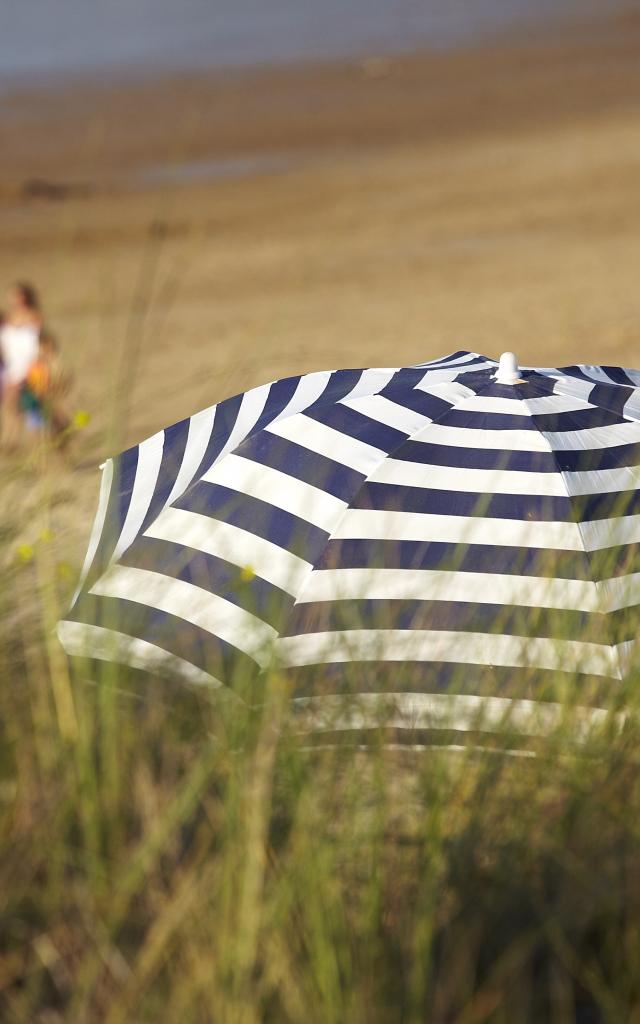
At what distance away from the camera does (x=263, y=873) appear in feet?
6.65

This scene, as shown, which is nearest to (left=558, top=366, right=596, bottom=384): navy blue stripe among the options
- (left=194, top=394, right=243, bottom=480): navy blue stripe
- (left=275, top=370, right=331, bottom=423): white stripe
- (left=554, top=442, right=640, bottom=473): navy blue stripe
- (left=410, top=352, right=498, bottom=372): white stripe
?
(left=410, top=352, right=498, bottom=372): white stripe

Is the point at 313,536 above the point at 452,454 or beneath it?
beneath

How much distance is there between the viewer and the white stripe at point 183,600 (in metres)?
3.24

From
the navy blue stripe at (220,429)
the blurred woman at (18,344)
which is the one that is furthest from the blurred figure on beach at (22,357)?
the navy blue stripe at (220,429)

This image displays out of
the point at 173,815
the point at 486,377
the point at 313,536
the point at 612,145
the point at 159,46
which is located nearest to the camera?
the point at 173,815

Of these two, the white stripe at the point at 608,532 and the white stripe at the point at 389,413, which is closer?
the white stripe at the point at 608,532

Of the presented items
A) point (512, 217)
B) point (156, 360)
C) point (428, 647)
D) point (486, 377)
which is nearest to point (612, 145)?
point (512, 217)

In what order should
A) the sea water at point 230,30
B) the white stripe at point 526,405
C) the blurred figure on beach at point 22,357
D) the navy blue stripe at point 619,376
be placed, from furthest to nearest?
the sea water at point 230,30 → the blurred figure on beach at point 22,357 → the navy blue stripe at point 619,376 → the white stripe at point 526,405

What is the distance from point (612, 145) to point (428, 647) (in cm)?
2074

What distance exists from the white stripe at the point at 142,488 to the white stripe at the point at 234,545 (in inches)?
7.0

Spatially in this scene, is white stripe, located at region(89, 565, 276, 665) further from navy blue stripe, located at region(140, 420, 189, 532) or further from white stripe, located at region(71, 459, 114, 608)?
navy blue stripe, located at region(140, 420, 189, 532)

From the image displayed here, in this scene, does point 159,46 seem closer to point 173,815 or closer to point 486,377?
point 486,377

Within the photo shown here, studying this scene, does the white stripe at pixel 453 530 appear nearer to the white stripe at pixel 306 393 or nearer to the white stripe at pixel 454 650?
the white stripe at pixel 306 393

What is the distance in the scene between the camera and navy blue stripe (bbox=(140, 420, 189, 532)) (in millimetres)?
4328
